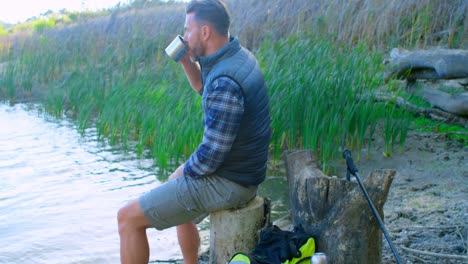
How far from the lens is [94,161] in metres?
7.59

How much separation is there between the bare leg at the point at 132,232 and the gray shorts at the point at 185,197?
0.04 metres

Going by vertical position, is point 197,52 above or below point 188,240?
above

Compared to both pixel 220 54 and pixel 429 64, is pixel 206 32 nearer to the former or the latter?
pixel 220 54

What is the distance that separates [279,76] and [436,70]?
193 centimetres

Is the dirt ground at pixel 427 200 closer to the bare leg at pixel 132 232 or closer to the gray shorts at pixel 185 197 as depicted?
the gray shorts at pixel 185 197

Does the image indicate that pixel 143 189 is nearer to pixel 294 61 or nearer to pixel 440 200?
pixel 294 61

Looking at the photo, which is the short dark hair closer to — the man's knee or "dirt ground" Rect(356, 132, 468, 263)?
the man's knee

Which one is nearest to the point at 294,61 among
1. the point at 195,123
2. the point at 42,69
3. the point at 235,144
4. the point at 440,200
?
the point at 195,123

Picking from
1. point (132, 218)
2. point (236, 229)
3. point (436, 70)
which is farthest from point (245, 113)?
point (436, 70)

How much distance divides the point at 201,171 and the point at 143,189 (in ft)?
10.8

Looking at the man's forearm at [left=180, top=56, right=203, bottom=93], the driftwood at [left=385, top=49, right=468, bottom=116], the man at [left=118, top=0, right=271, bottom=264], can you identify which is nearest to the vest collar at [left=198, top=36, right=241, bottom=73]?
the man at [left=118, top=0, right=271, bottom=264]

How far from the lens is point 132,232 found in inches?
124

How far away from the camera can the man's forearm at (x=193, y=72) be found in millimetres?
3580

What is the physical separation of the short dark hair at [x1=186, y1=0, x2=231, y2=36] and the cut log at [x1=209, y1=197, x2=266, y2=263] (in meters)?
0.92
